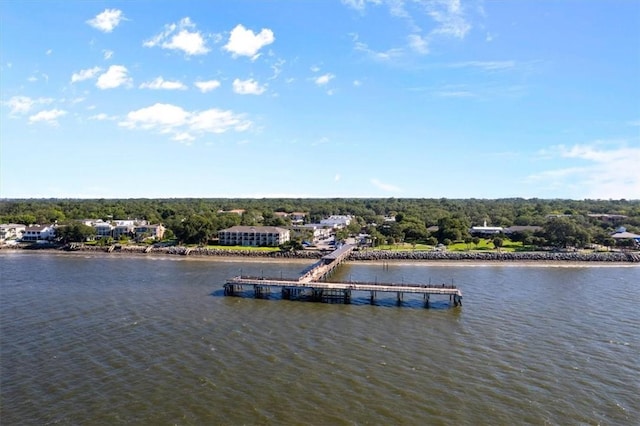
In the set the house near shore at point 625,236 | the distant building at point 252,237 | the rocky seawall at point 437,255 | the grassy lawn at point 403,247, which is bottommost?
the rocky seawall at point 437,255

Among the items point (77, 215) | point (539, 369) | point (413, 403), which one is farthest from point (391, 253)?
point (77, 215)

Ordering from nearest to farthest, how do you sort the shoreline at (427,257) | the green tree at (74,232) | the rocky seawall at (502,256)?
the shoreline at (427,257) < the rocky seawall at (502,256) < the green tree at (74,232)

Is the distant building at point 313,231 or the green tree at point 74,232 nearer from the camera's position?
the green tree at point 74,232

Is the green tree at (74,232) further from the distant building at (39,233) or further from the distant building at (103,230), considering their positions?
the distant building at (39,233)

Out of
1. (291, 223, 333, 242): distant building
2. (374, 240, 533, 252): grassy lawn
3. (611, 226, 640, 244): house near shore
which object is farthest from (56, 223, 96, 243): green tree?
(611, 226, 640, 244): house near shore

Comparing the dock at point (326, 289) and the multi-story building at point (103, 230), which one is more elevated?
the multi-story building at point (103, 230)

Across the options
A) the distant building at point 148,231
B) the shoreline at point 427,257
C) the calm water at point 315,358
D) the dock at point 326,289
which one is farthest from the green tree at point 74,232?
the dock at point 326,289

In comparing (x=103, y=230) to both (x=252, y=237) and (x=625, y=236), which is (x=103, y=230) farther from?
(x=625, y=236)

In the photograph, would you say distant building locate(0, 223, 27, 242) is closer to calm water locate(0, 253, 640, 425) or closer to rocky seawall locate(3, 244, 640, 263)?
rocky seawall locate(3, 244, 640, 263)
